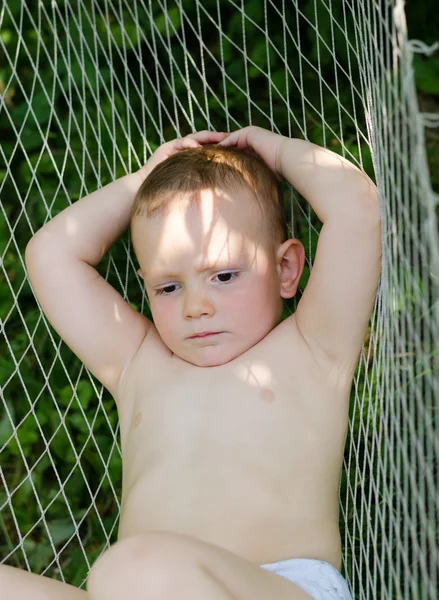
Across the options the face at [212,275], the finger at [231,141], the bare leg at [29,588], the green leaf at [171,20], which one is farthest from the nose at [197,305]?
the green leaf at [171,20]

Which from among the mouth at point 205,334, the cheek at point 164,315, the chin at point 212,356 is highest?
the cheek at point 164,315

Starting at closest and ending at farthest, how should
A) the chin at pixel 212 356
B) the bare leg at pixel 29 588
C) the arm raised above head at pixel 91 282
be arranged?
→ the bare leg at pixel 29 588, the chin at pixel 212 356, the arm raised above head at pixel 91 282

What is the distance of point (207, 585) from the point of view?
3.18 feet

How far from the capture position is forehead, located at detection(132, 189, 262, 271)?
1276 mm

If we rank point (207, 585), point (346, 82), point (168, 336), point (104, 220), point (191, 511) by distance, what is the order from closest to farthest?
point (207, 585) → point (191, 511) → point (168, 336) → point (104, 220) → point (346, 82)

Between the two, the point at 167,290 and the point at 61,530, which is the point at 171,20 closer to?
the point at 167,290

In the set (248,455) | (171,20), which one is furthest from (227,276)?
(171,20)

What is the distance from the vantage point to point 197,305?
49.9 inches

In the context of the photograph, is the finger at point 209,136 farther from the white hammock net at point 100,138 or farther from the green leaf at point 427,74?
the green leaf at point 427,74

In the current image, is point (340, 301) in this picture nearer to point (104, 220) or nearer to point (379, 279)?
point (379, 279)

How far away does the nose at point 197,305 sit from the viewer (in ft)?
4.16

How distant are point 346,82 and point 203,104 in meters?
0.31

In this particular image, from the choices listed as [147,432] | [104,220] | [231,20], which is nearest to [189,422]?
[147,432]

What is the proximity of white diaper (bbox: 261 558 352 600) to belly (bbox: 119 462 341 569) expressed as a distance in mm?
24
